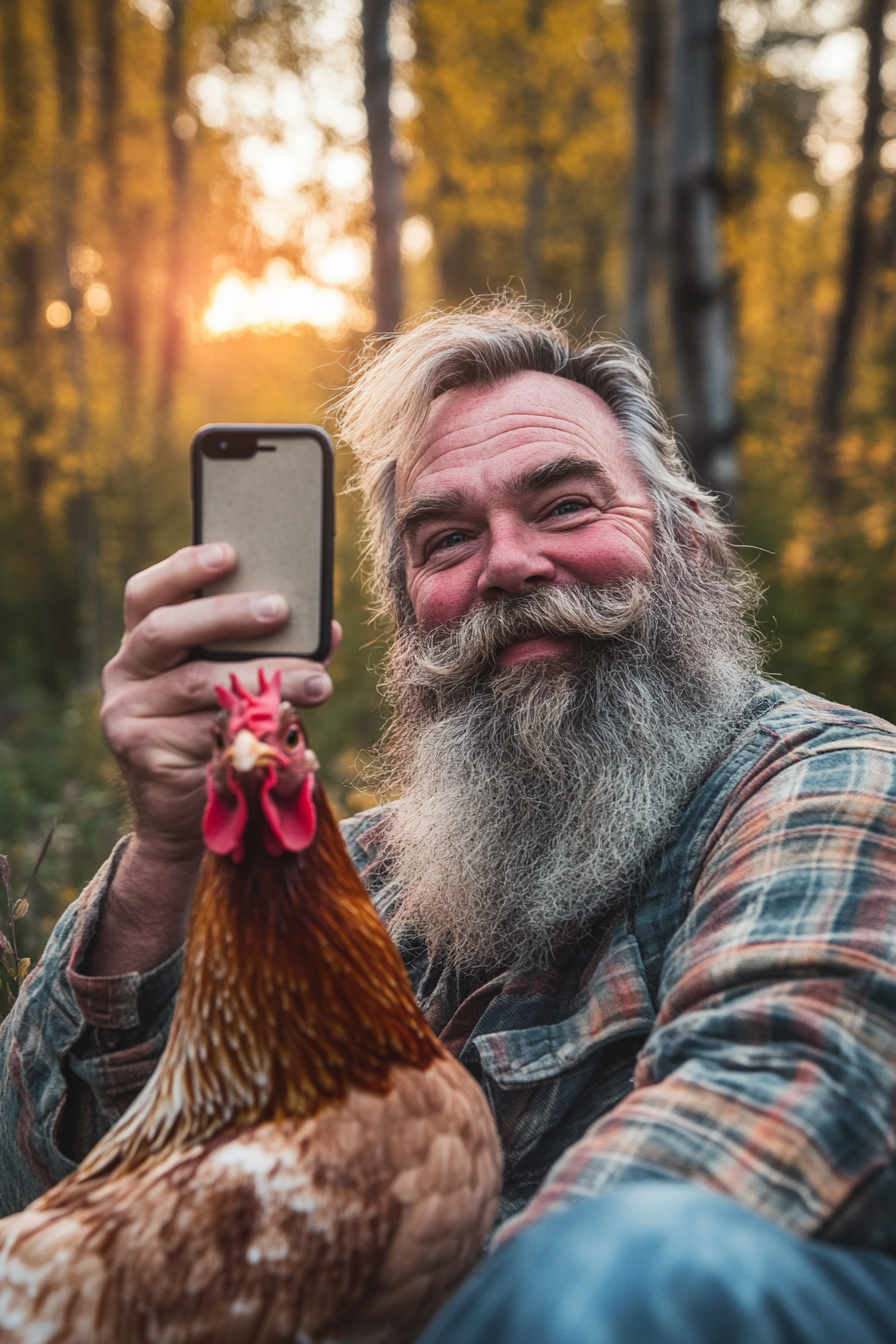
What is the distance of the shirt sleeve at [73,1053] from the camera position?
1.99 metres

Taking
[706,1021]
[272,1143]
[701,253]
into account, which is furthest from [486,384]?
[701,253]

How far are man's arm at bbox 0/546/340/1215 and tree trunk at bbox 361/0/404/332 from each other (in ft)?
19.6

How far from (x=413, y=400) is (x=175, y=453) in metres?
12.4

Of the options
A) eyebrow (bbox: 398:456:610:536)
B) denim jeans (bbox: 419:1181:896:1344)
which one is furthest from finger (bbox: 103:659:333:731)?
eyebrow (bbox: 398:456:610:536)

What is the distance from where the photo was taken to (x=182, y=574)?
1594 mm

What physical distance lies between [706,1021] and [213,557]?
3.34 feet

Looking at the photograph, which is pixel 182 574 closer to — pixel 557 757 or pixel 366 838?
pixel 557 757

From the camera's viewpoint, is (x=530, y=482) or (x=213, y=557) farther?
(x=530, y=482)

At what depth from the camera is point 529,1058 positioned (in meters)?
1.83

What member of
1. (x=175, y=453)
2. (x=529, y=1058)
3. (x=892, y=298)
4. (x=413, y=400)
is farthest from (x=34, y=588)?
(x=892, y=298)

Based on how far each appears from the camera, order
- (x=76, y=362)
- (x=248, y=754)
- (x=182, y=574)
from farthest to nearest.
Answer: (x=76, y=362) → (x=182, y=574) → (x=248, y=754)

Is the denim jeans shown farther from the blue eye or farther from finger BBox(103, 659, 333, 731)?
the blue eye

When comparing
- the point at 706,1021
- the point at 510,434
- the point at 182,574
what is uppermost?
the point at 510,434

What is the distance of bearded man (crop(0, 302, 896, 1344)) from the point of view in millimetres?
1036
